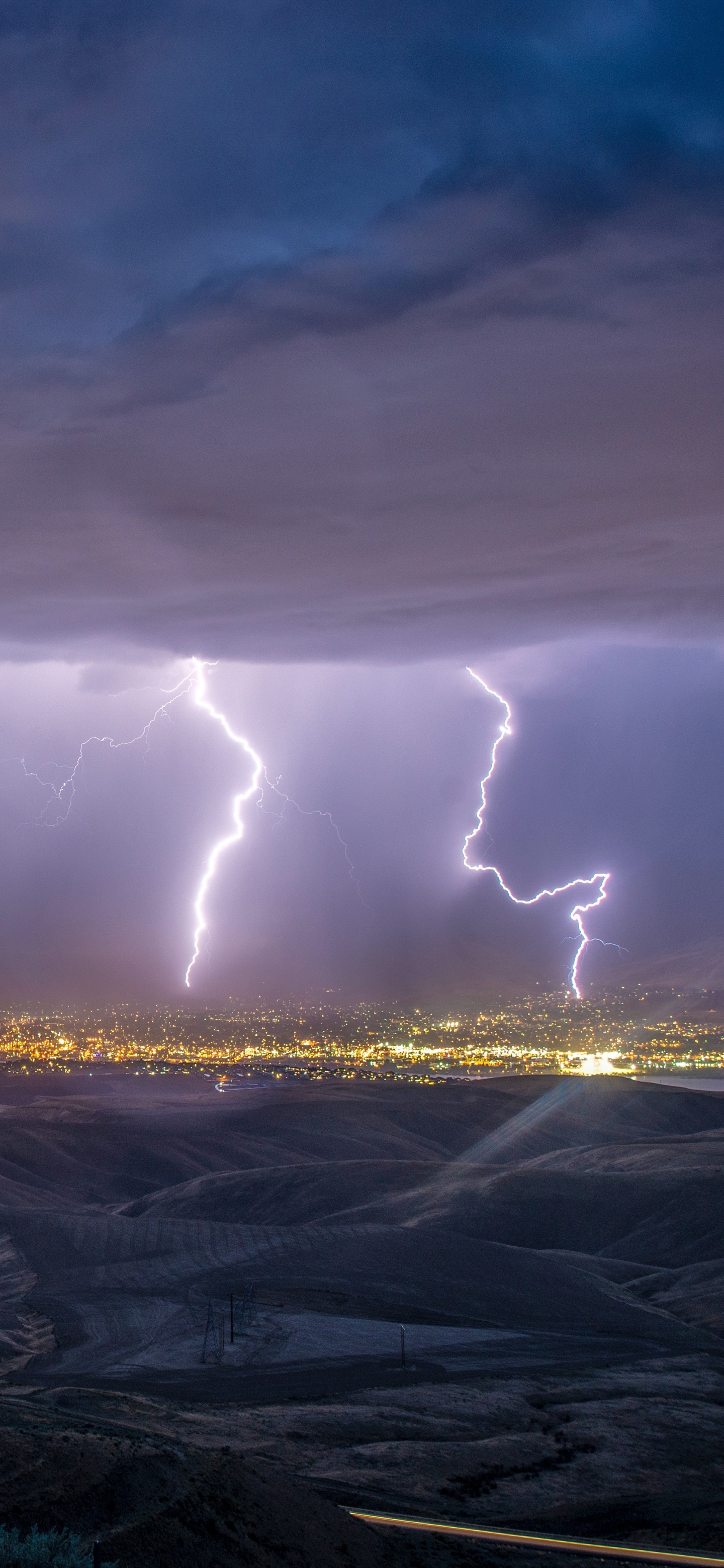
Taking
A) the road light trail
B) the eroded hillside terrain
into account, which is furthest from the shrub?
the road light trail

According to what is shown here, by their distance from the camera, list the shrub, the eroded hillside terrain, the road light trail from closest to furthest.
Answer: the shrub
the road light trail
the eroded hillside terrain

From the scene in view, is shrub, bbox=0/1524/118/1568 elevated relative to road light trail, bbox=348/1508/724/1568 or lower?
elevated

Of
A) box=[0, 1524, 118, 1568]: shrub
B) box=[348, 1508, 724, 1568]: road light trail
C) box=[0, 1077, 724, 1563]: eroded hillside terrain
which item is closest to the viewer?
box=[0, 1524, 118, 1568]: shrub

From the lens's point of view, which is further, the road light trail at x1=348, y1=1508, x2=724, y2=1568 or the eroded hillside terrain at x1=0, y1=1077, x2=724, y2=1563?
the eroded hillside terrain at x1=0, y1=1077, x2=724, y2=1563

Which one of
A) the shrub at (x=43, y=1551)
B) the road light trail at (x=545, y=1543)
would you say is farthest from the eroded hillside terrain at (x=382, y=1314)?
the road light trail at (x=545, y=1543)

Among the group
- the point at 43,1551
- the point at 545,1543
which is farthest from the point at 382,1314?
the point at 43,1551

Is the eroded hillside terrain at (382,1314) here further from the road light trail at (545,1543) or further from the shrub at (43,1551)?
the road light trail at (545,1543)

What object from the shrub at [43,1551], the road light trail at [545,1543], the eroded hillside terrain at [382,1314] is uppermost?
the shrub at [43,1551]

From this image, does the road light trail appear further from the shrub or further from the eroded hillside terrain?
the shrub

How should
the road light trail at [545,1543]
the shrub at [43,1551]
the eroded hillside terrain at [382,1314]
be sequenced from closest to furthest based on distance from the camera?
the shrub at [43,1551] → the road light trail at [545,1543] → the eroded hillside terrain at [382,1314]

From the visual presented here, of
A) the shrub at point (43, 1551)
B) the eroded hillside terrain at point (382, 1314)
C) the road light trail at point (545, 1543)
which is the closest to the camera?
the shrub at point (43, 1551)
